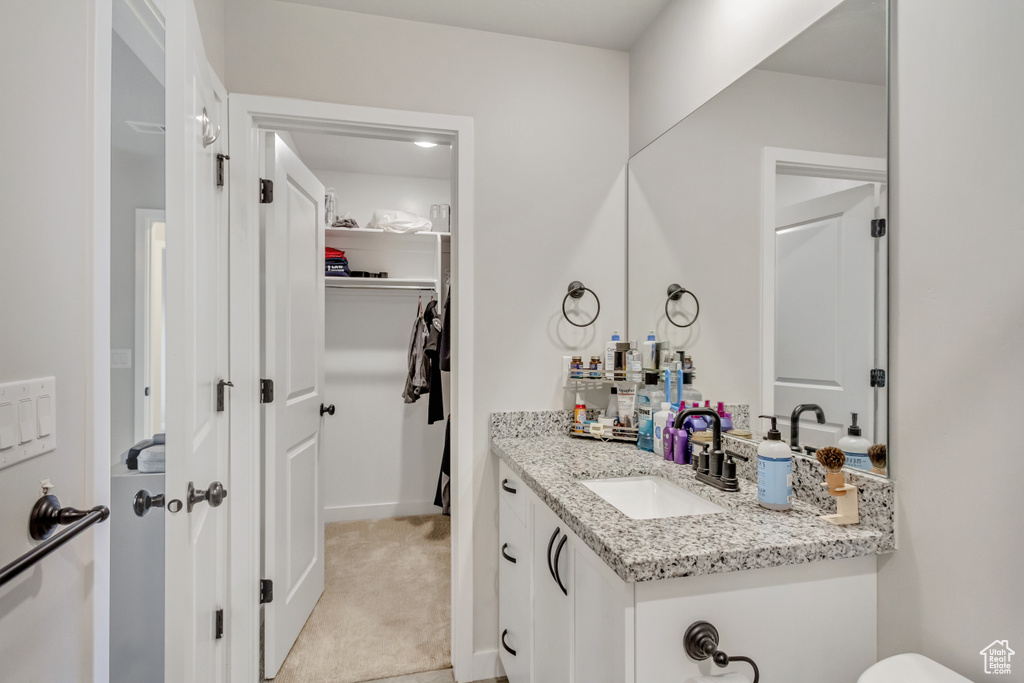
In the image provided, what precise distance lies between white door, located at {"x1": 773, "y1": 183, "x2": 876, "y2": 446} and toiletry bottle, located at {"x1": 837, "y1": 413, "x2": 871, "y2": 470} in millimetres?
17

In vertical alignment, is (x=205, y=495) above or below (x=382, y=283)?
below

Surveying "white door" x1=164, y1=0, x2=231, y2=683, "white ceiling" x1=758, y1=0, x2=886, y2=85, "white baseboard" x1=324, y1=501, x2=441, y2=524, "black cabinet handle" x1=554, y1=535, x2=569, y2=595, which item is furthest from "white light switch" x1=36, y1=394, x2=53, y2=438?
"white baseboard" x1=324, y1=501, x2=441, y2=524

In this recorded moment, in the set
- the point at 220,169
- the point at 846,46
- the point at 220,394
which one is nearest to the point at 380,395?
the point at 220,394

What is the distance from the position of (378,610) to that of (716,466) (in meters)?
1.82

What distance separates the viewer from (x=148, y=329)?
2008 millimetres

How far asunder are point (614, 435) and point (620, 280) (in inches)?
26.0

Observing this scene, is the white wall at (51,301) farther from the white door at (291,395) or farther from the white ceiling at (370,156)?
the white ceiling at (370,156)

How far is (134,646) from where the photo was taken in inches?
57.7

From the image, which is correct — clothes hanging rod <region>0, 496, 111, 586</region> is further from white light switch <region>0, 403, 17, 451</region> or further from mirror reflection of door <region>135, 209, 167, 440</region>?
mirror reflection of door <region>135, 209, 167, 440</region>

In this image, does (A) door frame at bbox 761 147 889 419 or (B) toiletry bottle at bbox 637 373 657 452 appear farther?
(B) toiletry bottle at bbox 637 373 657 452

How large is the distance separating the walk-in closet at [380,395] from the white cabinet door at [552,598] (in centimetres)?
92

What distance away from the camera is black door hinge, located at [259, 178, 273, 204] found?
5.99 feet

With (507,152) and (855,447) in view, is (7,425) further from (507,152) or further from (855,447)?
(507,152)

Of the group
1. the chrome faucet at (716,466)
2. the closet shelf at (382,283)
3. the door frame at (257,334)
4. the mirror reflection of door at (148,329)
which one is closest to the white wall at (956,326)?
the chrome faucet at (716,466)
